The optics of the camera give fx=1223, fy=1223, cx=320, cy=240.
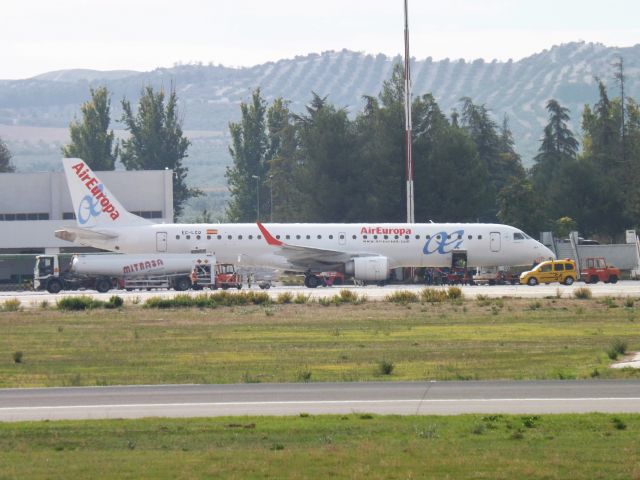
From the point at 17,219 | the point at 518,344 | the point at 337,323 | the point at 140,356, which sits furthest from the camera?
the point at 17,219

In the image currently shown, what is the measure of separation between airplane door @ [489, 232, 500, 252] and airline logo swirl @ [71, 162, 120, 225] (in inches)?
835

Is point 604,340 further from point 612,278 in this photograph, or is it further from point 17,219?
point 17,219

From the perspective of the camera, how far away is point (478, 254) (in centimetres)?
6938

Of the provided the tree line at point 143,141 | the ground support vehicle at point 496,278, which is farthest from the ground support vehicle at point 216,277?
the tree line at point 143,141

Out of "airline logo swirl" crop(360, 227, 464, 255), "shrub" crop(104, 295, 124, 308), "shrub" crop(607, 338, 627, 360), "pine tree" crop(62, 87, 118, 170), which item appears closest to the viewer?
"shrub" crop(607, 338, 627, 360)

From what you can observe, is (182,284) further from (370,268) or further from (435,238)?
(435,238)

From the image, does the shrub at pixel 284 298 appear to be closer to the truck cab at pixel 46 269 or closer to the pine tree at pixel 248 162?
the truck cab at pixel 46 269

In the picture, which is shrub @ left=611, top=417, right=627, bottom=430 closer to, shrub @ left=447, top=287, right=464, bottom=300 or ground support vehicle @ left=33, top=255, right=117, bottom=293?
shrub @ left=447, top=287, right=464, bottom=300

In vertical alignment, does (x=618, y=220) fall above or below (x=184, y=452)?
above

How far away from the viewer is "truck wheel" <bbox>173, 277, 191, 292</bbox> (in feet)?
220

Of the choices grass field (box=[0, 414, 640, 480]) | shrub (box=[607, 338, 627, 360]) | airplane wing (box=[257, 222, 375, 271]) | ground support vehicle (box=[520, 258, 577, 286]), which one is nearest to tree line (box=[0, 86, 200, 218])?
airplane wing (box=[257, 222, 375, 271])

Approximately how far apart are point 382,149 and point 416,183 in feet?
12.6

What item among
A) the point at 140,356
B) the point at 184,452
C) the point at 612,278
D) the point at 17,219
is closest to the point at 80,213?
the point at 17,219

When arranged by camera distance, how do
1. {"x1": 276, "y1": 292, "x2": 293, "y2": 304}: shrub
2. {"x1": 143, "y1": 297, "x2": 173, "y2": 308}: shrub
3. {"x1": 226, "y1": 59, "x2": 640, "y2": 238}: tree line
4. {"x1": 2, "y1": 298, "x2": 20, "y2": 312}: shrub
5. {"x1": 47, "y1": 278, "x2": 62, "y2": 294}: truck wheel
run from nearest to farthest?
{"x1": 143, "y1": 297, "x2": 173, "y2": 308}: shrub
{"x1": 2, "y1": 298, "x2": 20, "y2": 312}: shrub
{"x1": 276, "y1": 292, "x2": 293, "y2": 304}: shrub
{"x1": 47, "y1": 278, "x2": 62, "y2": 294}: truck wheel
{"x1": 226, "y1": 59, "x2": 640, "y2": 238}: tree line
